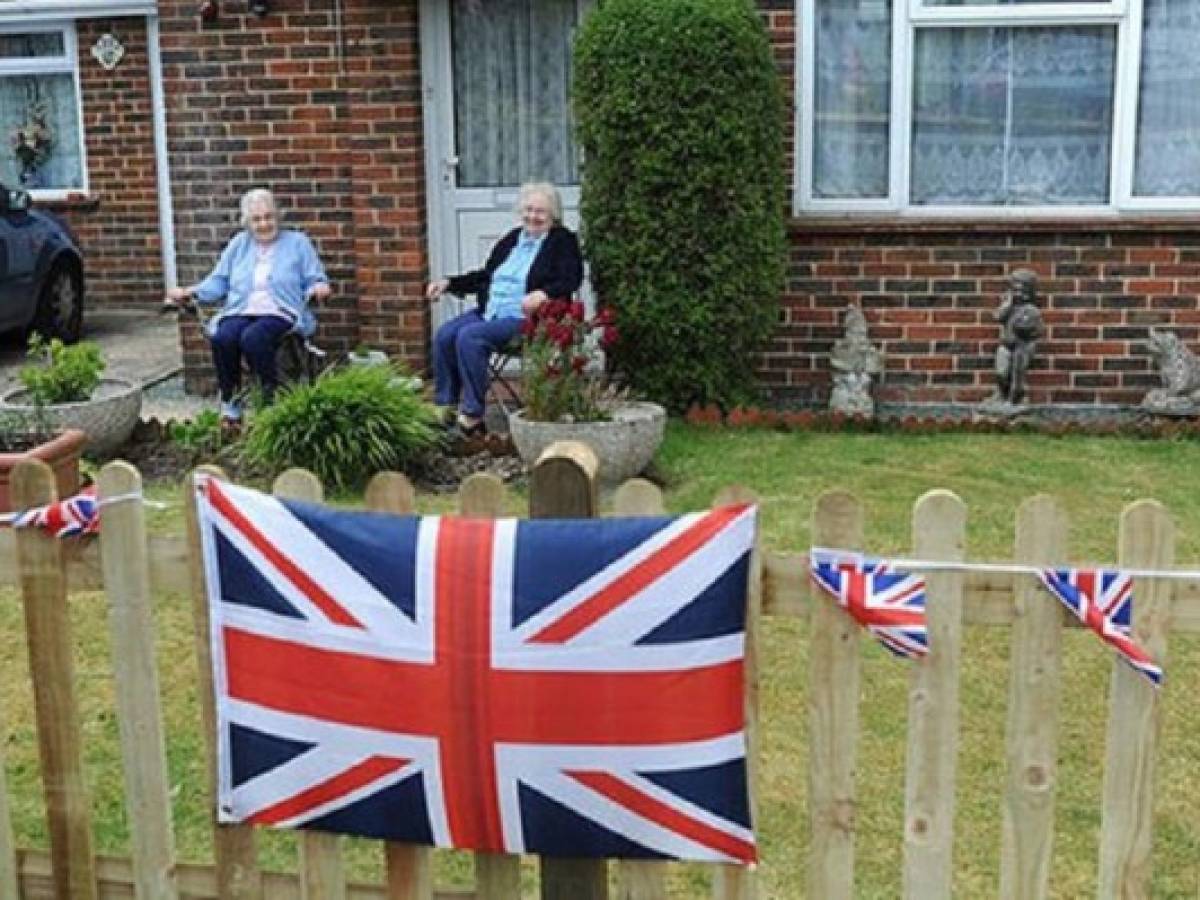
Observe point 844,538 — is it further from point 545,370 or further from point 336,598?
point 545,370

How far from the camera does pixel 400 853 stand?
247cm

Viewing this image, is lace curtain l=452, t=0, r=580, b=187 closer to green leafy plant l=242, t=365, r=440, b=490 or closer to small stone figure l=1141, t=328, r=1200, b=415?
green leafy plant l=242, t=365, r=440, b=490

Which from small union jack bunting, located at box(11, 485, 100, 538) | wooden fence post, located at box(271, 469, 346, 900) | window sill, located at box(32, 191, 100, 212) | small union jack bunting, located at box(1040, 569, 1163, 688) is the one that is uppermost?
window sill, located at box(32, 191, 100, 212)

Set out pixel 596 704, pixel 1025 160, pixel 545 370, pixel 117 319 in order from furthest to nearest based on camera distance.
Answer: pixel 117 319, pixel 1025 160, pixel 545 370, pixel 596 704

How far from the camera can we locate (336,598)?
2293 millimetres

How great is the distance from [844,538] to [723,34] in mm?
4978

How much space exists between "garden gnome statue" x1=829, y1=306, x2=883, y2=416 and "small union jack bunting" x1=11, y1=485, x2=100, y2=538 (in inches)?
207

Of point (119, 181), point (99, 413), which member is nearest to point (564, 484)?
point (99, 413)

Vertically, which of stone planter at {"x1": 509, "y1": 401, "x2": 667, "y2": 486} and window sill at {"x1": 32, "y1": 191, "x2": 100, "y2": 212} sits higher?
window sill at {"x1": 32, "y1": 191, "x2": 100, "y2": 212}

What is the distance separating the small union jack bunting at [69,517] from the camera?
2512 millimetres

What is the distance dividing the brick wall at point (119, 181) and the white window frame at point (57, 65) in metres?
0.06

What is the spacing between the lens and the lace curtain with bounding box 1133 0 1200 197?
23.9 ft

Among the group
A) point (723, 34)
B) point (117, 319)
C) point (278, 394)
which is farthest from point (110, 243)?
point (723, 34)

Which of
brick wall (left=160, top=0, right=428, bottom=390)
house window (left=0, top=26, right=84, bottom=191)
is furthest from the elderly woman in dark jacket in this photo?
house window (left=0, top=26, right=84, bottom=191)
